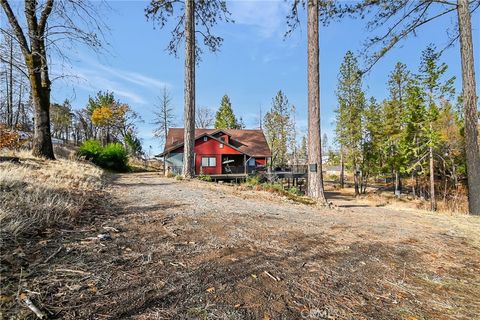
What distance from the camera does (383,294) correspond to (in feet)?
5.83

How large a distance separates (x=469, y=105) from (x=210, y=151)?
869 inches

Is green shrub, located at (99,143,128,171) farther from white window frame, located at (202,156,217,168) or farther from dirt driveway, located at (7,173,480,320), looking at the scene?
dirt driveway, located at (7,173,480,320)

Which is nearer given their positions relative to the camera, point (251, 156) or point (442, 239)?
point (442, 239)

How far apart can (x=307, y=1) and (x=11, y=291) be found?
27.9ft

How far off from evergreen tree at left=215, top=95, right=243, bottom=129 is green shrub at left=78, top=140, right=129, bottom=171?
2121cm

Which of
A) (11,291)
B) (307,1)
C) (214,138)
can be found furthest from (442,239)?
(214,138)

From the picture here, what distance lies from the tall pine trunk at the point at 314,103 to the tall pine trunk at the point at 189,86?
4.26m

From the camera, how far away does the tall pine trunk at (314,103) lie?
6.92 meters

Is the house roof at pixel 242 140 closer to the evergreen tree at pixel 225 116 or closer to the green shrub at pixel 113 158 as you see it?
the green shrub at pixel 113 158

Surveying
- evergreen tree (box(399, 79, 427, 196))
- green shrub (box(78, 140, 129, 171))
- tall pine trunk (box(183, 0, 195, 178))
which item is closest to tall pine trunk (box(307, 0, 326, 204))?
tall pine trunk (box(183, 0, 195, 178))

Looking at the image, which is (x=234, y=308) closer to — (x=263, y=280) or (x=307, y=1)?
(x=263, y=280)

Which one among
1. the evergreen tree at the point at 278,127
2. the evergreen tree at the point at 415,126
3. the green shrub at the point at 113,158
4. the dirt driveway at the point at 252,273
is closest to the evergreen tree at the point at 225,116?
the evergreen tree at the point at 278,127

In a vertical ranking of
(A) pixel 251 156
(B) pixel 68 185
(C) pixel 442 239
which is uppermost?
(A) pixel 251 156

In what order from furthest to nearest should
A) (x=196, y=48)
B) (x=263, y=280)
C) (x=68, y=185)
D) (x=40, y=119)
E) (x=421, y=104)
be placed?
(x=421, y=104), (x=196, y=48), (x=40, y=119), (x=68, y=185), (x=263, y=280)
